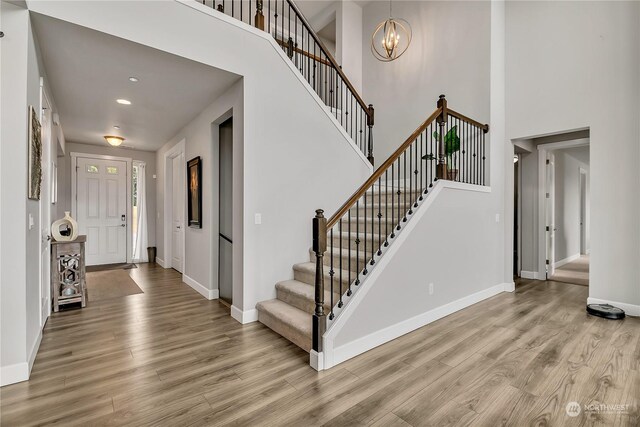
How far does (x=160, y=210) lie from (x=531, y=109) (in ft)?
24.0

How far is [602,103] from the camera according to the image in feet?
12.7

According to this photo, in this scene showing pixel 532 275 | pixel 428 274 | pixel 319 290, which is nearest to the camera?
pixel 319 290

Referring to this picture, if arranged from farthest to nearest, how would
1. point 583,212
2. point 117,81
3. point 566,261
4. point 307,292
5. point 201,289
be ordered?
point 583,212 → point 566,261 → point 201,289 → point 117,81 → point 307,292

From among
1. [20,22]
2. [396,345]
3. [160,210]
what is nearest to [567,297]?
[396,345]

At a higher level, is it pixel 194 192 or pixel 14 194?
A: pixel 194 192

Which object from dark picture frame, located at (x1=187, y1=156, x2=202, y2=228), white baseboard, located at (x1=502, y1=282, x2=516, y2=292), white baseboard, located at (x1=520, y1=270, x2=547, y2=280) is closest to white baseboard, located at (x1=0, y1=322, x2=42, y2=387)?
dark picture frame, located at (x1=187, y1=156, x2=202, y2=228)

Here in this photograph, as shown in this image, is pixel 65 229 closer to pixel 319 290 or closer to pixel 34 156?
pixel 34 156

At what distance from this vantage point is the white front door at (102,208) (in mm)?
6582

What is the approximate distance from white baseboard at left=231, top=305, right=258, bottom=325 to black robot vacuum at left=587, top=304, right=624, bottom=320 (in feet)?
13.0

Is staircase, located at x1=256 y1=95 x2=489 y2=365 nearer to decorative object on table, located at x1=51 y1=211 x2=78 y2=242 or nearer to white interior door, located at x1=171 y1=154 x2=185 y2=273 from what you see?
decorative object on table, located at x1=51 y1=211 x2=78 y2=242

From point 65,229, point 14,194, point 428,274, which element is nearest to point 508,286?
point 428,274

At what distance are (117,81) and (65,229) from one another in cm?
207

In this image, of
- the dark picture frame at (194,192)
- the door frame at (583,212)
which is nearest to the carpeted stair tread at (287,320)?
the dark picture frame at (194,192)

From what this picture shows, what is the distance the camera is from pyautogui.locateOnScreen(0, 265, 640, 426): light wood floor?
6.05ft
